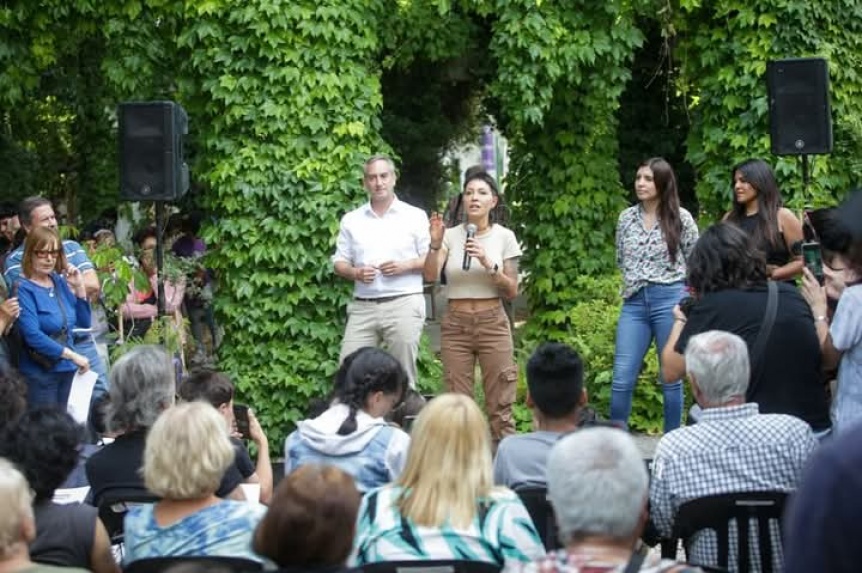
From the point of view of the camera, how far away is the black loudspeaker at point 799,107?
8.69m

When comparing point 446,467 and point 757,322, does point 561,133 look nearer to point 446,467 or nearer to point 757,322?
point 757,322

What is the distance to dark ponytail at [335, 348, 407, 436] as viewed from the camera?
5.04 metres

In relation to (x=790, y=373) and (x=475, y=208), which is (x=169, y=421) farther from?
(x=475, y=208)

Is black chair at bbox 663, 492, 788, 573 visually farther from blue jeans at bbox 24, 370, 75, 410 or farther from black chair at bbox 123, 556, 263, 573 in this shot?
blue jeans at bbox 24, 370, 75, 410

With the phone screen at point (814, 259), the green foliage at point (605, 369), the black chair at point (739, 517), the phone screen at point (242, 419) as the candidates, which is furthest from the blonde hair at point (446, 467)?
the green foliage at point (605, 369)

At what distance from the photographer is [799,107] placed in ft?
28.8

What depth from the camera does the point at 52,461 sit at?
13.7ft

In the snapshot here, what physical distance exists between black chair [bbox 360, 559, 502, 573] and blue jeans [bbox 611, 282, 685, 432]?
13.9 feet

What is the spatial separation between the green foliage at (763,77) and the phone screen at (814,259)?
14.0 feet

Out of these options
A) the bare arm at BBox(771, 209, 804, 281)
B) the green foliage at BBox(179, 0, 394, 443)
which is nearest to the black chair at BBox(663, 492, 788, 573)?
the bare arm at BBox(771, 209, 804, 281)

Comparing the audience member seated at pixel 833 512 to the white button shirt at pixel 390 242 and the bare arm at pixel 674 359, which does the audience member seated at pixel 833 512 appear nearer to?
the bare arm at pixel 674 359

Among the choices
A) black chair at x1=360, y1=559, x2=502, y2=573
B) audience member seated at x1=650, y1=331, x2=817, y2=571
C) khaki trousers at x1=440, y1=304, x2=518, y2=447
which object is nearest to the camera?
black chair at x1=360, y1=559, x2=502, y2=573

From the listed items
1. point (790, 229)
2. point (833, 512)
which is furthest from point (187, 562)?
point (790, 229)

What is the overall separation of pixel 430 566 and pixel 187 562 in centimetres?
62
